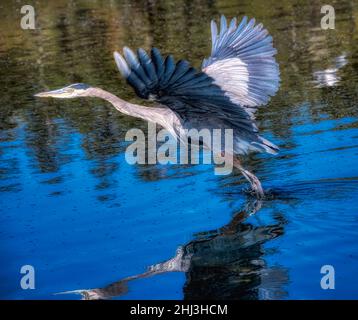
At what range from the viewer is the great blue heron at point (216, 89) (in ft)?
17.7

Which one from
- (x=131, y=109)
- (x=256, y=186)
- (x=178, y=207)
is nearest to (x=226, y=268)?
(x=178, y=207)

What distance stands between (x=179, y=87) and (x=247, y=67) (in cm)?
162

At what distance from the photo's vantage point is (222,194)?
7.16 m

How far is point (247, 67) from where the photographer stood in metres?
7.03

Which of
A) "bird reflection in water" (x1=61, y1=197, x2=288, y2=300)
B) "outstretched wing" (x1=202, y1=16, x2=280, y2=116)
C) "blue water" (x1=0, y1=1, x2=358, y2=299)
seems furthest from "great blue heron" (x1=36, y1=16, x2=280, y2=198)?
"bird reflection in water" (x1=61, y1=197, x2=288, y2=300)

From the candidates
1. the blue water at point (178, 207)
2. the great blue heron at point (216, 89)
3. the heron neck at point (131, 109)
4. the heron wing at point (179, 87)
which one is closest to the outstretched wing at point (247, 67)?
the great blue heron at point (216, 89)

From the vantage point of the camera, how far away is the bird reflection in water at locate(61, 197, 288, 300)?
5152mm

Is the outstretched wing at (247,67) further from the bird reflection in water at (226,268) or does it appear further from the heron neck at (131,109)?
the bird reflection in water at (226,268)

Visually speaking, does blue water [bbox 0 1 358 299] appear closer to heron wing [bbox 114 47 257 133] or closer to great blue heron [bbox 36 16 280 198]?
great blue heron [bbox 36 16 280 198]

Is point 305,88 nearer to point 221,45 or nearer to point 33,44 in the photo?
point 221,45

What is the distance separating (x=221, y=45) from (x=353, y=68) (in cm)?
543

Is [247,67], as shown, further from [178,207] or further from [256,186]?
[178,207]
